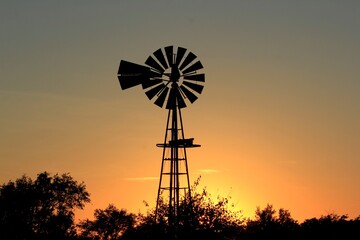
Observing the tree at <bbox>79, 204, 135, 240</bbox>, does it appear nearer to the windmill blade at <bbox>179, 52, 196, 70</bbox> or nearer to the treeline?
the treeline

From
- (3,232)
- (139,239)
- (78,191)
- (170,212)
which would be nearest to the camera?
(170,212)

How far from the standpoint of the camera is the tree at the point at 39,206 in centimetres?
7956

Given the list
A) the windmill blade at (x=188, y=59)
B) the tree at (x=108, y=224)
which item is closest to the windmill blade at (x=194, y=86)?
the windmill blade at (x=188, y=59)

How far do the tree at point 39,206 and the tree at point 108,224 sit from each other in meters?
41.0

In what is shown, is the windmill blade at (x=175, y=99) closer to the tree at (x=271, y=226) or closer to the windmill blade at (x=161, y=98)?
the windmill blade at (x=161, y=98)

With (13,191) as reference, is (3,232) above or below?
below

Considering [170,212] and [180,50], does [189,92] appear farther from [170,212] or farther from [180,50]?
[170,212]

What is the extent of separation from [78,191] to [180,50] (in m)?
40.4

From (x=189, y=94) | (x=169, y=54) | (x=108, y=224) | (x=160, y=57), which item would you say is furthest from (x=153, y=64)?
(x=108, y=224)

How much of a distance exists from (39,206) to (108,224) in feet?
148

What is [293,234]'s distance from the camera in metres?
71.2

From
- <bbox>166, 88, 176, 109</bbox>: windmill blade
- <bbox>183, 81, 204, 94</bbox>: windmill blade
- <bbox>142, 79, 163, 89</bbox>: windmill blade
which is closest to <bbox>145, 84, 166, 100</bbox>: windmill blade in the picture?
<bbox>142, 79, 163, 89</bbox>: windmill blade

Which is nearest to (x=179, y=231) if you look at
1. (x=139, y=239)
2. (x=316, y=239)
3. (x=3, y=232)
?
(x=139, y=239)

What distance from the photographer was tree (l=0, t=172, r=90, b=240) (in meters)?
79.6
